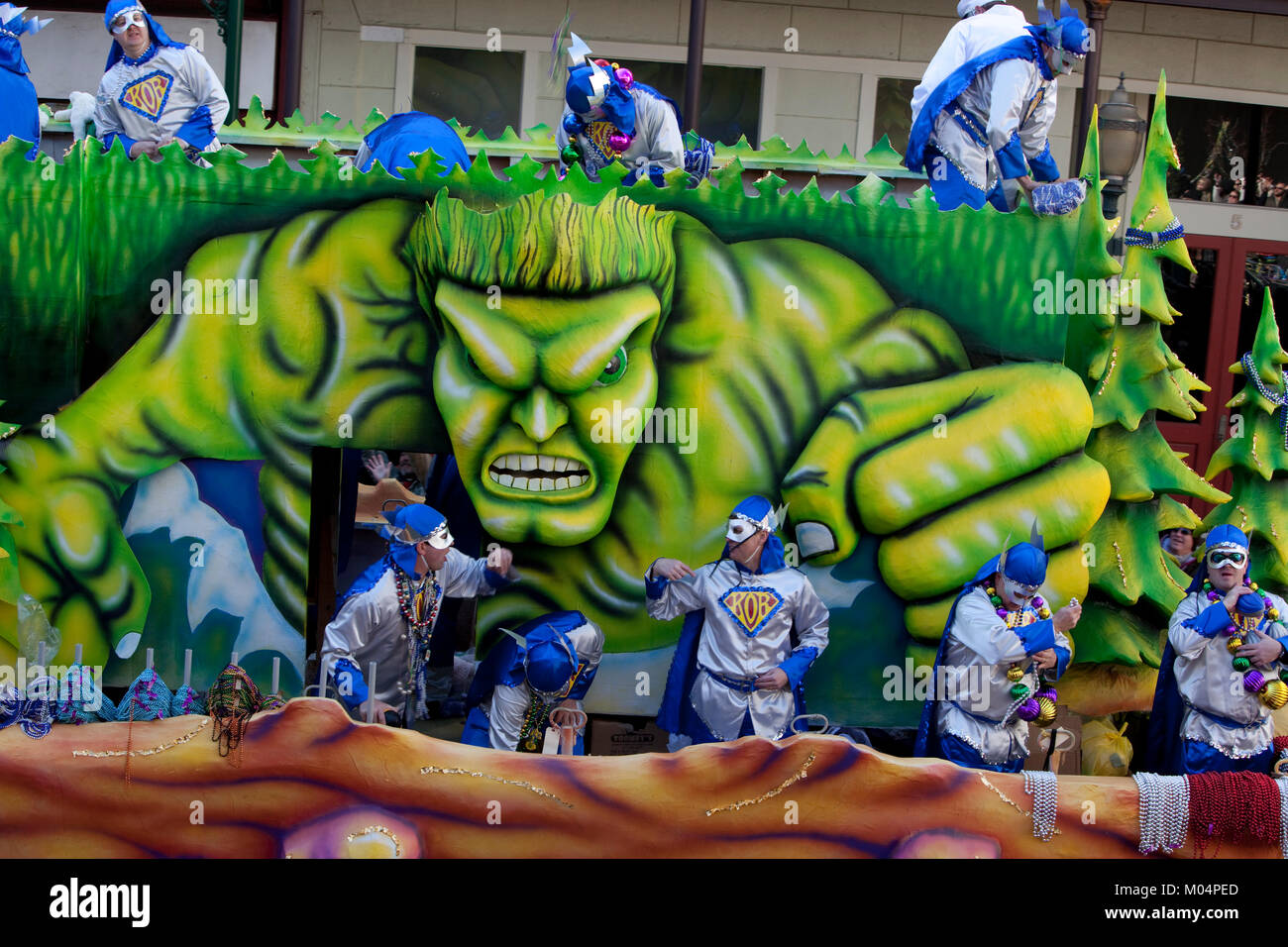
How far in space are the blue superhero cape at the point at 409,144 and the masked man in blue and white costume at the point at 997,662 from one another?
136 inches

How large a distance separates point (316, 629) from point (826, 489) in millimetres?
3608

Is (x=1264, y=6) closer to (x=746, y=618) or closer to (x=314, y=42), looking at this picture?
(x=314, y=42)

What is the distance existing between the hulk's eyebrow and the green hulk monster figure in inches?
2.4

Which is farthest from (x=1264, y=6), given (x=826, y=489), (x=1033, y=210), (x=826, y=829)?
(x=826, y=829)

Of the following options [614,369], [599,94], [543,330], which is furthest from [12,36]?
[614,369]

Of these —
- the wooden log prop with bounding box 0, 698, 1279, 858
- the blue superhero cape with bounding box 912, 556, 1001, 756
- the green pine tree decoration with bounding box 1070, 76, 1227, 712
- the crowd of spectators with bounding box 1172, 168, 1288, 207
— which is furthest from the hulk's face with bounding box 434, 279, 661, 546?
the crowd of spectators with bounding box 1172, 168, 1288, 207

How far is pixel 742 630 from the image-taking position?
7348mm

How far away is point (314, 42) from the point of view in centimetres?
1425

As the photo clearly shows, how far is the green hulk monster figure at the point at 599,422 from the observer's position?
7.93 meters

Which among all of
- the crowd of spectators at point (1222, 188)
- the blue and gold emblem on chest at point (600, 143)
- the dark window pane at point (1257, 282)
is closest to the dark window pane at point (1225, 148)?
the crowd of spectators at point (1222, 188)

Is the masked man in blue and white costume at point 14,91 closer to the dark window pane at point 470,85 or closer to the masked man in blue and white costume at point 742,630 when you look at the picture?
the masked man in blue and white costume at point 742,630

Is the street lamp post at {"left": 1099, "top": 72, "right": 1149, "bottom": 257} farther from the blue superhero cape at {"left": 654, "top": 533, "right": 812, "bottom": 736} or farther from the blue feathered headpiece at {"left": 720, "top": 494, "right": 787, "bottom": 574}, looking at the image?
the blue superhero cape at {"left": 654, "top": 533, "right": 812, "bottom": 736}

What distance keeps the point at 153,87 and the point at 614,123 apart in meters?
2.64

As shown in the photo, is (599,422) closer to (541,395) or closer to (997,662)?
(541,395)
